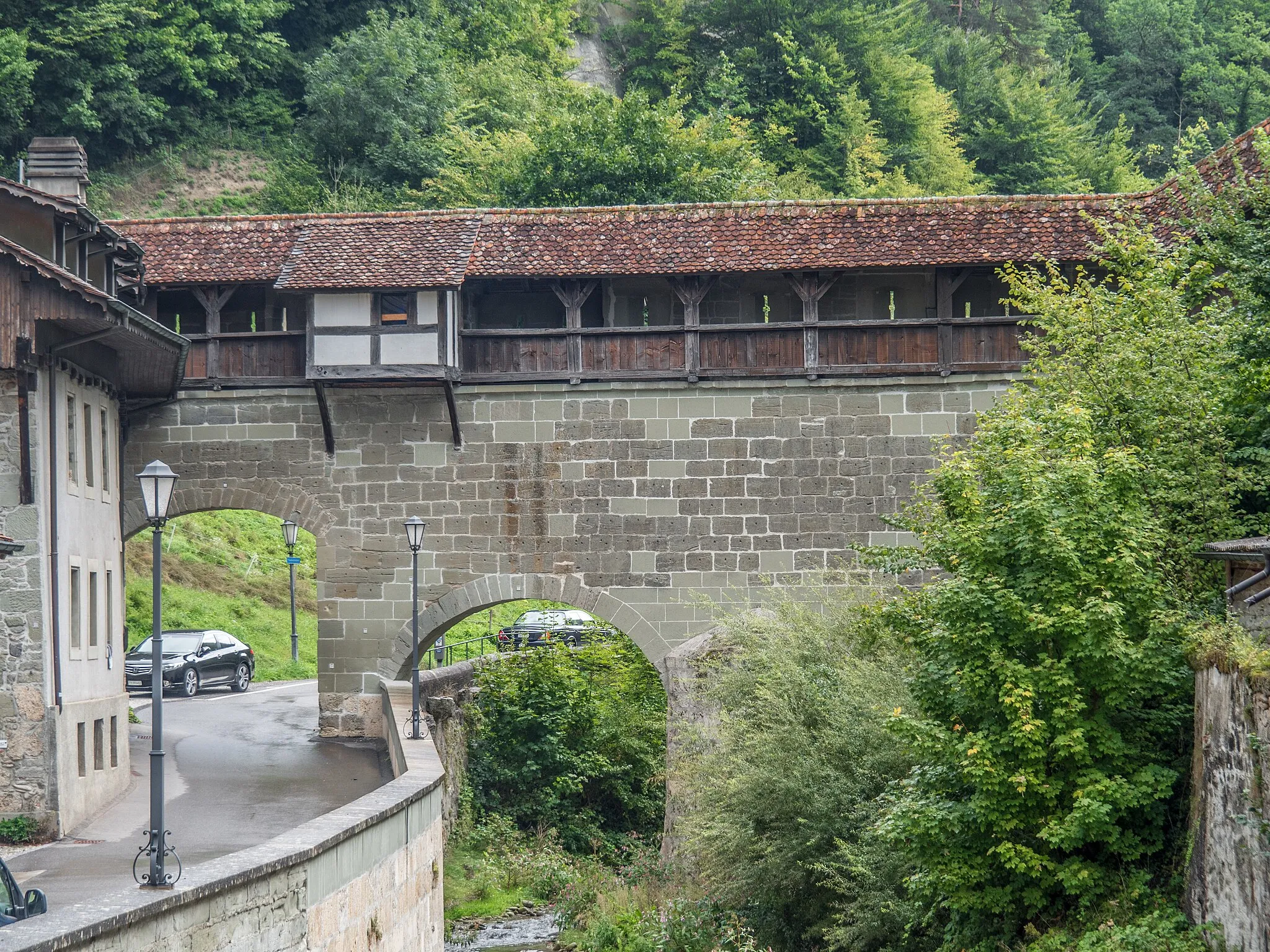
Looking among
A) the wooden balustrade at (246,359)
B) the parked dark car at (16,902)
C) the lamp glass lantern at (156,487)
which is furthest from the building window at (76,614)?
the parked dark car at (16,902)

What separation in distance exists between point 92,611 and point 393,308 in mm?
5855

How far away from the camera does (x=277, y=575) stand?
36.8 metres

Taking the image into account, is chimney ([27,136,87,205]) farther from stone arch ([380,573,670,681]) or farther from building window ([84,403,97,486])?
stone arch ([380,573,670,681])

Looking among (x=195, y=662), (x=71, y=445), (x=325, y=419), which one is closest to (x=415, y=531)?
(x=325, y=419)

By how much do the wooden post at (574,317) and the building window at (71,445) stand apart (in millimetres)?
6777

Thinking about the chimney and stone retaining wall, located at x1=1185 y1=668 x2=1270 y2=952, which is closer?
stone retaining wall, located at x1=1185 y1=668 x2=1270 y2=952

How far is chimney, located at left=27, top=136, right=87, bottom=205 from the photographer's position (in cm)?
2058

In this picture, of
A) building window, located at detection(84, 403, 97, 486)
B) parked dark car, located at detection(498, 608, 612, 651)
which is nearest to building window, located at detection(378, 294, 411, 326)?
building window, located at detection(84, 403, 97, 486)

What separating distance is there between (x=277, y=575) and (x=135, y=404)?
1460cm

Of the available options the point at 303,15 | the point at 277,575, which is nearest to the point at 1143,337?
the point at 277,575

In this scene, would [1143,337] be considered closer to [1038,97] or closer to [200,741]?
[200,741]

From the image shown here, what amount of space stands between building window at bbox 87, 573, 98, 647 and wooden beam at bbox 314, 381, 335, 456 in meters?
4.17

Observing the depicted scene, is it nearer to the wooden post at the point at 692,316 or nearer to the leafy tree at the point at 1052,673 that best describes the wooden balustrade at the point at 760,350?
the wooden post at the point at 692,316

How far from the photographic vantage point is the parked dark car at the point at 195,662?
27984 millimetres
